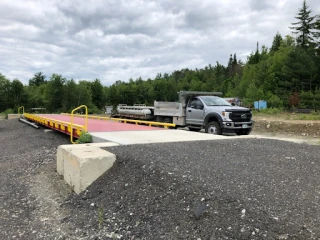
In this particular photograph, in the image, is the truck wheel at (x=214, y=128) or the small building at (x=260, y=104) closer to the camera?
the truck wheel at (x=214, y=128)

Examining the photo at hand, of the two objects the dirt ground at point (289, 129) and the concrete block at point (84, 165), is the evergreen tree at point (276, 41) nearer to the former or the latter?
the dirt ground at point (289, 129)

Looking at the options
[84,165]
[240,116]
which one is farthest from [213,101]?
[84,165]

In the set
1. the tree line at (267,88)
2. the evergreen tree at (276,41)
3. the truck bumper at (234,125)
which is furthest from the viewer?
the evergreen tree at (276,41)

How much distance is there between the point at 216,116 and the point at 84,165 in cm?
853

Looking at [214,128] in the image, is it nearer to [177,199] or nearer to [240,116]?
[240,116]

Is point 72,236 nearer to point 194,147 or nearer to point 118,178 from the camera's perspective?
point 118,178

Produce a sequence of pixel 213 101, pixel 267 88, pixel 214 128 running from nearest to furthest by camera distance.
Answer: pixel 214 128
pixel 213 101
pixel 267 88

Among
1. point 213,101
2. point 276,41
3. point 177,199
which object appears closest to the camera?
point 177,199

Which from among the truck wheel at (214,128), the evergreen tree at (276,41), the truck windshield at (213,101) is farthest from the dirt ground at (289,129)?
the evergreen tree at (276,41)

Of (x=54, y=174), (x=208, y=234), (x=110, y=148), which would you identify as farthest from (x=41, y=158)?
(x=208, y=234)

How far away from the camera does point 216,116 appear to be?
13328mm

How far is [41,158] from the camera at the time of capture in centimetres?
881

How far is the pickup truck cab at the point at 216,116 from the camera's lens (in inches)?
510

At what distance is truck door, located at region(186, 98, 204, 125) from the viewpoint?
1436 centimetres
